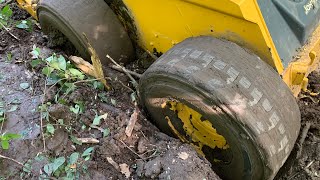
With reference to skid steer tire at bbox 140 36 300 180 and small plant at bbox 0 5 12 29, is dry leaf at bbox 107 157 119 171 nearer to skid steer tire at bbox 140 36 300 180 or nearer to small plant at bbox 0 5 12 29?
skid steer tire at bbox 140 36 300 180

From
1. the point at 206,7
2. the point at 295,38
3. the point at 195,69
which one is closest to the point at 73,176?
the point at 195,69

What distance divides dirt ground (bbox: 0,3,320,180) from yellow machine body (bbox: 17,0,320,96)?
36 cm

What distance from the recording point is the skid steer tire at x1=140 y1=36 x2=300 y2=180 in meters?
2.13

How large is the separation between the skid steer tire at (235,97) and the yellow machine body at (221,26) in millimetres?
71

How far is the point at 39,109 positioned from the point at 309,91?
5.24 feet

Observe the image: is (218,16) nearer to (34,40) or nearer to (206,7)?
(206,7)

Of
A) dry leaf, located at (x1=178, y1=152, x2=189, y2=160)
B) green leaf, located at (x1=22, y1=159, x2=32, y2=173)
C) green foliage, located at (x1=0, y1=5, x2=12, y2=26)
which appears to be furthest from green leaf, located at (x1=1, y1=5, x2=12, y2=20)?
dry leaf, located at (x1=178, y1=152, x2=189, y2=160)

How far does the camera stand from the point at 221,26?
2.31m

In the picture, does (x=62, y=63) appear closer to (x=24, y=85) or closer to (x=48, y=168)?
(x=24, y=85)

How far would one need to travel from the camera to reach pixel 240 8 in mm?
2111

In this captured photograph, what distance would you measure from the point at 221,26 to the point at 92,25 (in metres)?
0.90

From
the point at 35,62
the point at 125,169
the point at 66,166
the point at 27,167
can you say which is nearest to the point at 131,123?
the point at 125,169

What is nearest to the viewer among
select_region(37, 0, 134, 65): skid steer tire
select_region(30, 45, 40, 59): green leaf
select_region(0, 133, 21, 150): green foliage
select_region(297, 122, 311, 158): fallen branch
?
select_region(0, 133, 21, 150): green foliage

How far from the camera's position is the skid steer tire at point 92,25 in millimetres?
2861
